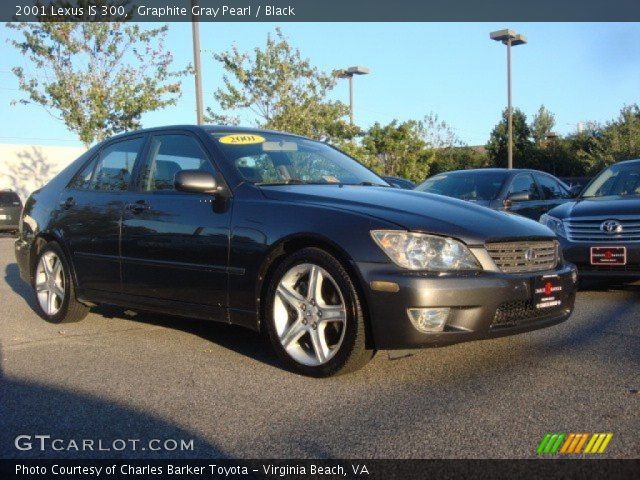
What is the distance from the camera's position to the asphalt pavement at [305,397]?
318 cm

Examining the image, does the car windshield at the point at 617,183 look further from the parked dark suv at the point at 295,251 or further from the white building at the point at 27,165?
the white building at the point at 27,165

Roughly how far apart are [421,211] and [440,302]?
24.9 inches

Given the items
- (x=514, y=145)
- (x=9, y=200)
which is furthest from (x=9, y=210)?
(x=514, y=145)

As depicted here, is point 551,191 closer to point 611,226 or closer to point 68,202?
point 611,226

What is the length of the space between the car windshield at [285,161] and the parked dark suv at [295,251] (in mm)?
15

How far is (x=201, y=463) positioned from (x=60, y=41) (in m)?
22.4

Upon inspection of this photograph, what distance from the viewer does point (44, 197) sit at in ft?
21.4

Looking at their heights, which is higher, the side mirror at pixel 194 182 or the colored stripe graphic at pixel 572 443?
the side mirror at pixel 194 182

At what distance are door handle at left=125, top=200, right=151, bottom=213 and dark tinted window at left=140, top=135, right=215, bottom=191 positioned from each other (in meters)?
0.13

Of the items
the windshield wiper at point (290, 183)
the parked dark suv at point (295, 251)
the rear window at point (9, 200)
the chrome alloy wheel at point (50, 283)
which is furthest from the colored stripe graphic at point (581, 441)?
the rear window at point (9, 200)

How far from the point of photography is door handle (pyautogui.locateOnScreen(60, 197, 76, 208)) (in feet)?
19.9

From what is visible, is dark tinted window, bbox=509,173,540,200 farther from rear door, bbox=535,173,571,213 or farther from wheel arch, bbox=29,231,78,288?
wheel arch, bbox=29,231,78,288

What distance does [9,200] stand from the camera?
22.5 m

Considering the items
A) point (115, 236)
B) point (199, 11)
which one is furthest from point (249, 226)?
point (199, 11)
